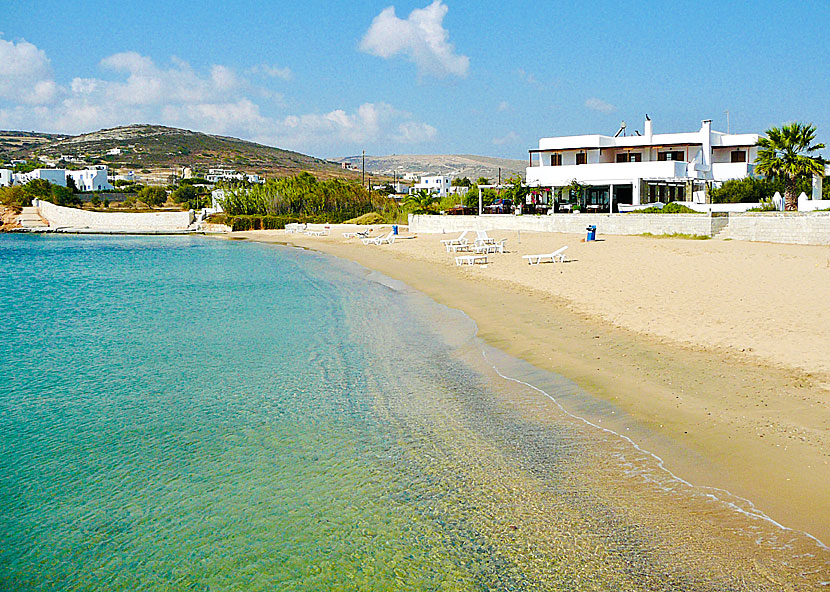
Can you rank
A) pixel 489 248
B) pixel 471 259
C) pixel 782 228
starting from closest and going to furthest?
pixel 471 259 → pixel 782 228 → pixel 489 248

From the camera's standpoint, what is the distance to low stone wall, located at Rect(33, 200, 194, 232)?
73250mm

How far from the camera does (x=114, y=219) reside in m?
77.8

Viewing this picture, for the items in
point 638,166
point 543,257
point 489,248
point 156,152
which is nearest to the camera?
point 543,257

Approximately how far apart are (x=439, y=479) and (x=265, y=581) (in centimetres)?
203

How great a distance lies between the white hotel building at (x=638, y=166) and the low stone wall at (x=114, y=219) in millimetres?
42903

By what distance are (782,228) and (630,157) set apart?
66.7 feet

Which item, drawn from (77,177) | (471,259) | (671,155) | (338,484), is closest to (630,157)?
(671,155)

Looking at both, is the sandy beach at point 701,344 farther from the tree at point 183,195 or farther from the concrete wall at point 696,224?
the tree at point 183,195

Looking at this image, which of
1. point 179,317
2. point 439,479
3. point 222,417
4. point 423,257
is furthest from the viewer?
point 423,257

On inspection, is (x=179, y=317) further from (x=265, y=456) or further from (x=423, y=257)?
(x=423, y=257)

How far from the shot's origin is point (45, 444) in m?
7.94

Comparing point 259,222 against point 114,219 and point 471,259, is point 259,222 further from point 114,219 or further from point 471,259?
point 471,259

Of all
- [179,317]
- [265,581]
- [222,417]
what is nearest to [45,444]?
[222,417]

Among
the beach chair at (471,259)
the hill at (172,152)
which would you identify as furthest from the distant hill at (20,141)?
the beach chair at (471,259)
